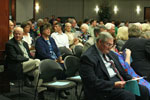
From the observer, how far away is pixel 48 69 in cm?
435

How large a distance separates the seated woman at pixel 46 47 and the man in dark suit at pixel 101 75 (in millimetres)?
2101

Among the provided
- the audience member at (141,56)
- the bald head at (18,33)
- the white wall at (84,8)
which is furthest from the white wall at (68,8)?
the audience member at (141,56)

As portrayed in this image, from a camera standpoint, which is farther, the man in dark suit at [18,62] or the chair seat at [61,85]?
the man in dark suit at [18,62]

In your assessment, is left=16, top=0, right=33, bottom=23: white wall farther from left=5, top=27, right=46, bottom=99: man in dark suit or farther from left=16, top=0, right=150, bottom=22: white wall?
left=5, top=27, right=46, bottom=99: man in dark suit

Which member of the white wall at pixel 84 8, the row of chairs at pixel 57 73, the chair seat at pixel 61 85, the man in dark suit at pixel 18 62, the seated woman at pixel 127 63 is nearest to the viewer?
the seated woman at pixel 127 63

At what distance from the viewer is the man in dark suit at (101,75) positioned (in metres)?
3.14

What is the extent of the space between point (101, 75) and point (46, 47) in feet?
7.65

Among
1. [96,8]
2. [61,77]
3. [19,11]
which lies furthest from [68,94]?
[96,8]

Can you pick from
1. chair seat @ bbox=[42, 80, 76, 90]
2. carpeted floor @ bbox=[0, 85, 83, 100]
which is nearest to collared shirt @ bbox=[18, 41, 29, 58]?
carpeted floor @ bbox=[0, 85, 83, 100]

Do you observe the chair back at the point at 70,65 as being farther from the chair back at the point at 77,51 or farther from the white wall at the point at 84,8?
the white wall at the point at 84,8

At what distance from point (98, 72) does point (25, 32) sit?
4.04 meters

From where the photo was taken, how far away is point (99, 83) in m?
3.12

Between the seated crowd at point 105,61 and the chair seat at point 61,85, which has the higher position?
the seated crowd at point 105,61

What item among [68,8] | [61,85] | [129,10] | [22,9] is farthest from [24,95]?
[129,10]
